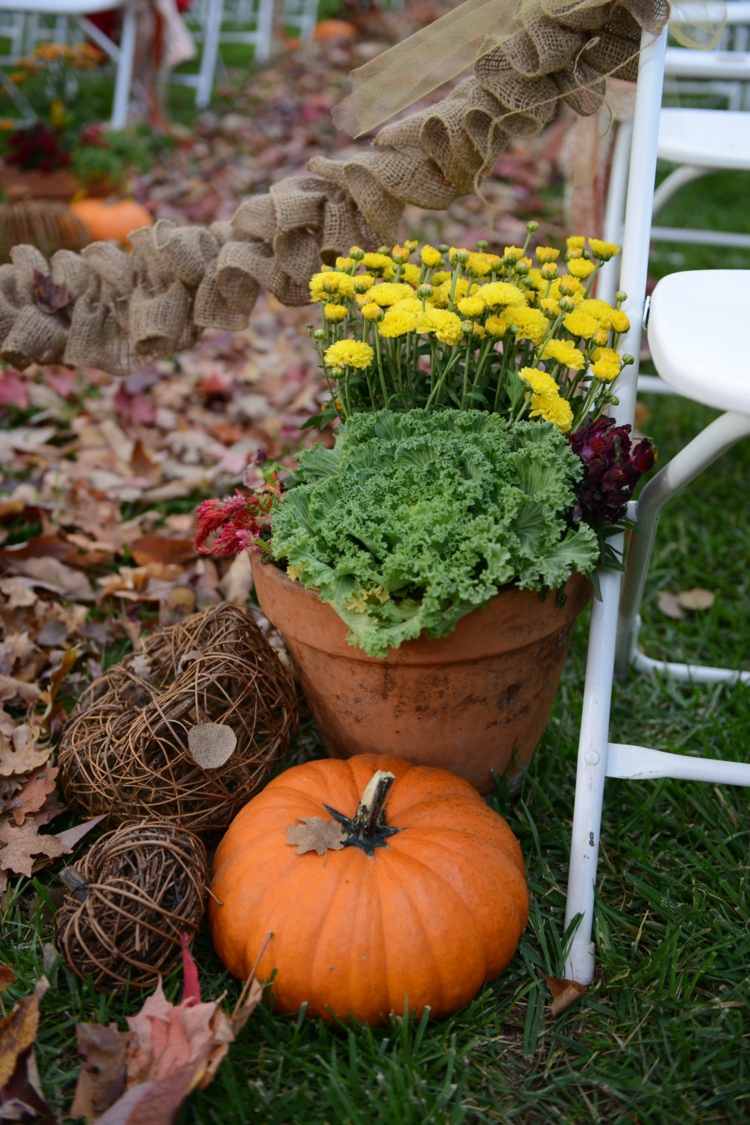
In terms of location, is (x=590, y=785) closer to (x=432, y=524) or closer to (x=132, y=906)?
(x=432, y=524)

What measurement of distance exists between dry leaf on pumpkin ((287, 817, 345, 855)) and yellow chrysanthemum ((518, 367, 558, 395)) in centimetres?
57

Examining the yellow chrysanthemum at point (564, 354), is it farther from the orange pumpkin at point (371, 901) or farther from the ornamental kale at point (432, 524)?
the orange pumpkin at point (371, 901)

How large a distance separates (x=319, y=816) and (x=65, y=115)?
4.68 meters

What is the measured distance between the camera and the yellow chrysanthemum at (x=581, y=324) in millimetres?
1279

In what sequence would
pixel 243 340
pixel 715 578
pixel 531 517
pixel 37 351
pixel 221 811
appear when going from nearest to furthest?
pixel 531 517
pixel 221 811
pixel 37 351
pixel 715 578
pixel 243 340

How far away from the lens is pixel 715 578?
216 centimetres

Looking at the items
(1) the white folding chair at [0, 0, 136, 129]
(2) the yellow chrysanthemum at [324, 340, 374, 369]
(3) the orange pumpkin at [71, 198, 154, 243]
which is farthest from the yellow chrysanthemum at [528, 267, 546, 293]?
(1) the white folding chair at [0, 0, 136, 129]

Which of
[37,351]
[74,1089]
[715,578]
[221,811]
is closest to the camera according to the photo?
[74,1089]

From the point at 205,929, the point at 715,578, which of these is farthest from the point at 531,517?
the point at 715,578

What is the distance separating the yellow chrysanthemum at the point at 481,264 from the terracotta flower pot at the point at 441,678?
1.37 feet

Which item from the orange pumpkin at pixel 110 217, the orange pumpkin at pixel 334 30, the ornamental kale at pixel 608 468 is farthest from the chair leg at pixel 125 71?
the ornamental kale at pixel 608 468

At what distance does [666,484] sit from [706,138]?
3.32ft

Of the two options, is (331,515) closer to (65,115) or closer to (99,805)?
(99,805)

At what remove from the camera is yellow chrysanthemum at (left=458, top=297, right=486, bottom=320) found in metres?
1.26
